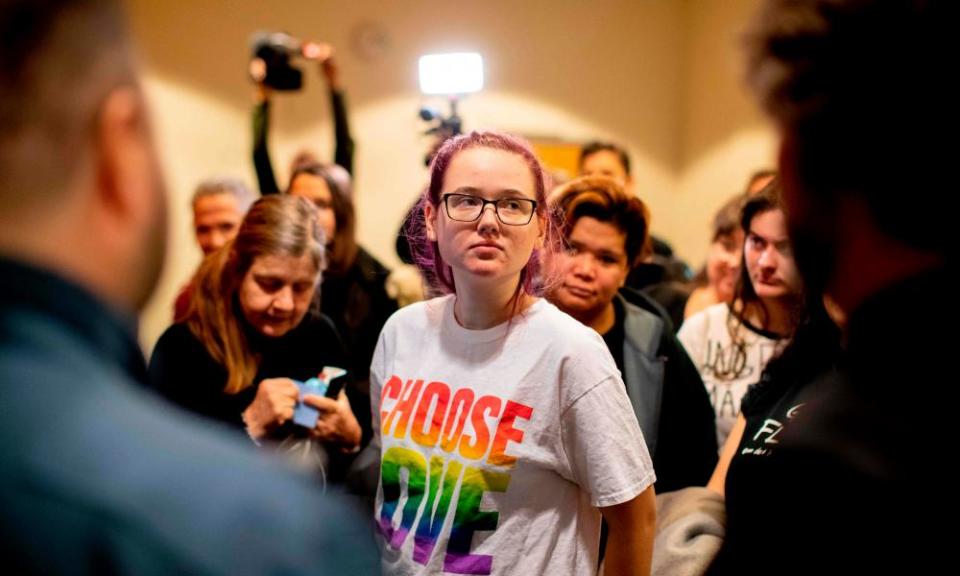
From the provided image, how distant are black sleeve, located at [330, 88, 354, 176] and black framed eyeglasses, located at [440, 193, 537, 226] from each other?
158 centimetres

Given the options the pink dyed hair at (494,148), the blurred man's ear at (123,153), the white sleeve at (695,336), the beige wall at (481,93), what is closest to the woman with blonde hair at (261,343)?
the pink dyed hair at (494,148)

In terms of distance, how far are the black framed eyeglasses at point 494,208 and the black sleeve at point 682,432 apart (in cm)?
57

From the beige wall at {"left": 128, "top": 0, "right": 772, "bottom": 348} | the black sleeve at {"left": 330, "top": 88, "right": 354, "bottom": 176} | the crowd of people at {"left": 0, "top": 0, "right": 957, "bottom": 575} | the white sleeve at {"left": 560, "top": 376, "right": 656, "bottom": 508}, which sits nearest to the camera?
the crowd of people at {"left": 0, "top": 0, "right": 957, "bottom": 575}

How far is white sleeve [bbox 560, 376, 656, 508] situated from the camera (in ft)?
3.73

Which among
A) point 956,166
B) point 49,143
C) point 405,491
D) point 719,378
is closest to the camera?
point 49,143

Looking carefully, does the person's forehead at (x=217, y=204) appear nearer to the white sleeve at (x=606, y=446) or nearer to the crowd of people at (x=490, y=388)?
the crowd of people at (x=490, y=388)

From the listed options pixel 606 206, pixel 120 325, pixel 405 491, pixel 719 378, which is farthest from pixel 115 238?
pixel 719 378

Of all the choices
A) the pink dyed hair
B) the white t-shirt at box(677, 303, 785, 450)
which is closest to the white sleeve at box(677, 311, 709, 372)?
the white t-shirt at box(677, 303, 785, 450)

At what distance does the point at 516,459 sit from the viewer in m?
1.16

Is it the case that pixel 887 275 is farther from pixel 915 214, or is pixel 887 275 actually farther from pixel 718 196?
pixel 718 196

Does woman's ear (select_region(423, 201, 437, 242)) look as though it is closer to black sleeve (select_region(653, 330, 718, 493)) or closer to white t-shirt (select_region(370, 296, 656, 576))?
white t-shirt (select_region(370, 296, 656, 576))

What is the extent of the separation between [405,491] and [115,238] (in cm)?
89

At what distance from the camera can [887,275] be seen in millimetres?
530

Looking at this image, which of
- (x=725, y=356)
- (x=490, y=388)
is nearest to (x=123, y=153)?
(x=490, y=388)
